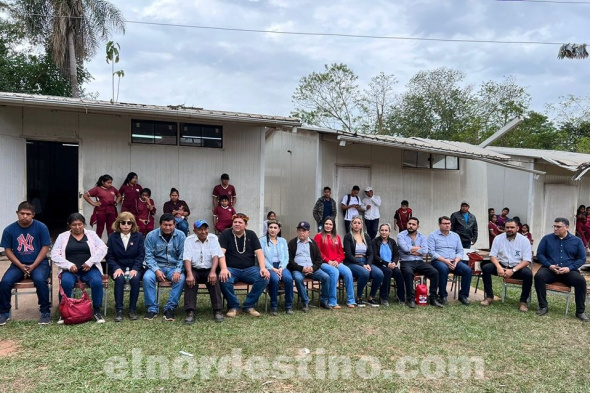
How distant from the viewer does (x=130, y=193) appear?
7852mm

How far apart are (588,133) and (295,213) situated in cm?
2414

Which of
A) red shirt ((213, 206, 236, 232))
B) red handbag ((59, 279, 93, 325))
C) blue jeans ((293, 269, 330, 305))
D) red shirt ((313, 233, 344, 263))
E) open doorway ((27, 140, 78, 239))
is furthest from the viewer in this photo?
open doorway ((27, 140, 78, 239))

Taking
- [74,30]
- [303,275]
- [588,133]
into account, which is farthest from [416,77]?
[303,275]

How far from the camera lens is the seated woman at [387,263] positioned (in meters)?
6.39

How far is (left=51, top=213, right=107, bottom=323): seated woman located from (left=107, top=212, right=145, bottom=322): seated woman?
0.14m

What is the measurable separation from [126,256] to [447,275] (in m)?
4.48

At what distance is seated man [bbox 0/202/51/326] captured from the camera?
4980 millimetres

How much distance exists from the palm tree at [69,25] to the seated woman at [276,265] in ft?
50.9

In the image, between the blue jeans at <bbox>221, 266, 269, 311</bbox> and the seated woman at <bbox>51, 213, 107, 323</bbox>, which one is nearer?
the seated woman at <bbox>51, 213, 107, 323</bbox>

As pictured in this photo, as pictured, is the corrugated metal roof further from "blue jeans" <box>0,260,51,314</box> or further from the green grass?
the green grass

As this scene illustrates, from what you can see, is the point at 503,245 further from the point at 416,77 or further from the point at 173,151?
the point at 416,77

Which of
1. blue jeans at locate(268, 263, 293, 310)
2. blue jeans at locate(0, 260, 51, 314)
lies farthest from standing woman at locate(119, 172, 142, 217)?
blue jeans at locate(268, 263, 293, 310)

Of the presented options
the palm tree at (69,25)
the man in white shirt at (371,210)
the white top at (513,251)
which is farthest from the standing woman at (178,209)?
the palm tree at (69,25)

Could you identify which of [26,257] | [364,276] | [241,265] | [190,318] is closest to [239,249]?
[241,265]
